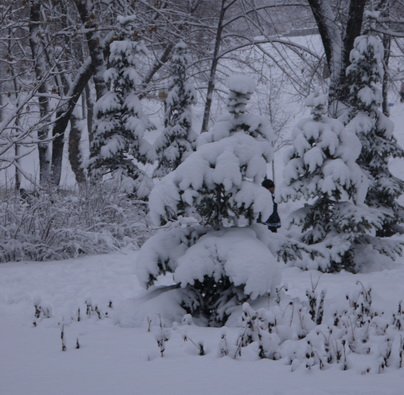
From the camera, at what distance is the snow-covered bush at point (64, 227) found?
A: 9164mm

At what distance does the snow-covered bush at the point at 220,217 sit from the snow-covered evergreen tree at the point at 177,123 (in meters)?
11.9

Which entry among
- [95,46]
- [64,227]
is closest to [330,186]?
[64,227]

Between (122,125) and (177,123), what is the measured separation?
297 cm

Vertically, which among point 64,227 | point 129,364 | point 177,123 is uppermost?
point 177,123

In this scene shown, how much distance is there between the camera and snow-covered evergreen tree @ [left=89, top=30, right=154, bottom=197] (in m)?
14.8

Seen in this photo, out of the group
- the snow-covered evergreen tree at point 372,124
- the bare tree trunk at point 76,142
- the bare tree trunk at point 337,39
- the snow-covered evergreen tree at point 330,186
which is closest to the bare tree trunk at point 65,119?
the bare tree trunk at point 76,142

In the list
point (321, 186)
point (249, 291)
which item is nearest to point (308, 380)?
point (249, 291)

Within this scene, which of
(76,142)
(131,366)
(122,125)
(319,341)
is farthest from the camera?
(76,142)

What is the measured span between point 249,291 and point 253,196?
3.04ft

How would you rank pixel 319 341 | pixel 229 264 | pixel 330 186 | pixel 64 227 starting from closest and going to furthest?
1. pixel 319 341
2. pixel 229 264
3. pixel 330 186
4. pixel 64 227

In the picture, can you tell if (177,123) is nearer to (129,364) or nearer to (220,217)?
(220,217)

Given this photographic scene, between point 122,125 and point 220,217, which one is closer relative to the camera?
point 220,217

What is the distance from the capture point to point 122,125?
1520 centimetres

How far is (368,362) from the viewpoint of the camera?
3623mm
